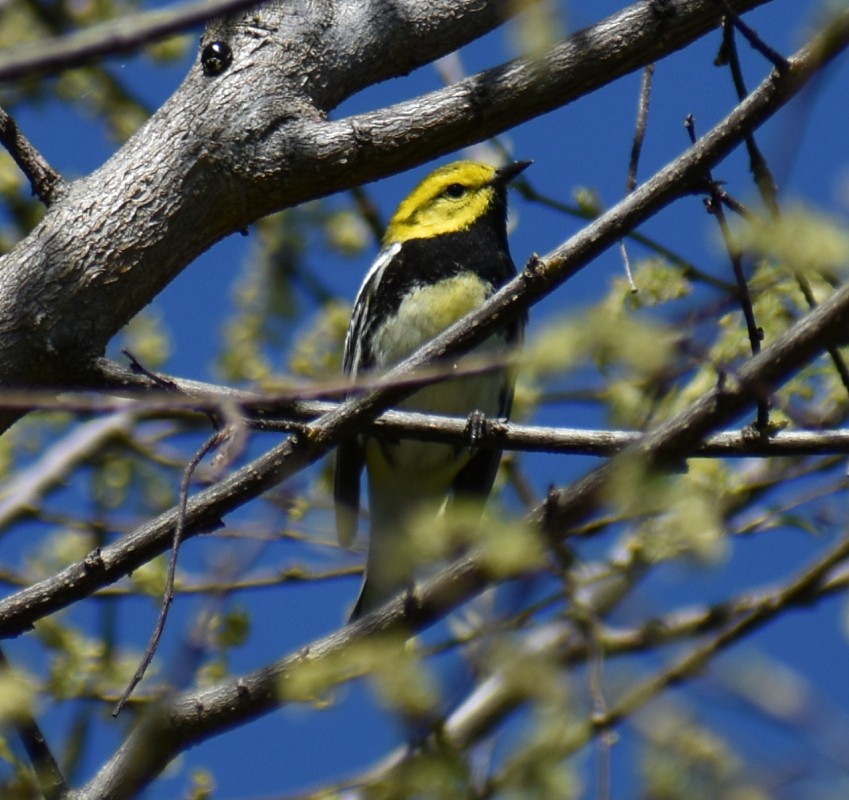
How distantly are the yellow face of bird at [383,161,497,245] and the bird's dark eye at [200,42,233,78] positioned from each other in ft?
7.89

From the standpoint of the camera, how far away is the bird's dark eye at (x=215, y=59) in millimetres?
2977

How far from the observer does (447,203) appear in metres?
5.58

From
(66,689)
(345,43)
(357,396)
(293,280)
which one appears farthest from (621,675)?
(293,280)

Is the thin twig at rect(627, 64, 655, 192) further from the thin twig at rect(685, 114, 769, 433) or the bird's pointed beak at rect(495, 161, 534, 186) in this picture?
the bird's pointed beak at rect(495, 161, 534, 186)

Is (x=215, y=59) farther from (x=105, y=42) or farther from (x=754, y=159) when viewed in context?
(x=105, y=42)

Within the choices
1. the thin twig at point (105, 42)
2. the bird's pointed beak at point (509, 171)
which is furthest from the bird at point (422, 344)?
the thin twig at point (105, 42)

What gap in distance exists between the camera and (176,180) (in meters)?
2.83

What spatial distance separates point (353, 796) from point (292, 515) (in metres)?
1.96

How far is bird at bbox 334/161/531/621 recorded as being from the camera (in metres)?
4.90

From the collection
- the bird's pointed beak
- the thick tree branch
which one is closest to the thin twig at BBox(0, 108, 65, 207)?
the thick tree branch

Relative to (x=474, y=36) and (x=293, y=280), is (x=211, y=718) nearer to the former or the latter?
(x=474, y=36)

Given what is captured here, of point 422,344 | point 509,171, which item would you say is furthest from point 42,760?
point 509,171

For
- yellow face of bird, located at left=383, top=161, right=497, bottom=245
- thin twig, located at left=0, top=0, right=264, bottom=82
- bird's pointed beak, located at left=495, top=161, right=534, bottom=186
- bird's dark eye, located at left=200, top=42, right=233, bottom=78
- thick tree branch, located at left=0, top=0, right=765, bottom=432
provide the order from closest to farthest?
thin twig, located at left=0, top=0, right=264, bottom=82 < thick tree branch, located at left=0, top=0, right=765, bottom=432 < bird's dark eye, located at left=200, top=42, right=233, bottom=78 < bird's pointed beak, located at left=495, top=161, right=534, bottom=186 < yellow face of bird, located at left=383, top=161, right=497, bottom=245

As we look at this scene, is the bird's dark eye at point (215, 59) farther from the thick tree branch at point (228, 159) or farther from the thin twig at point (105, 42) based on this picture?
the thin twig at point (105, 42)
